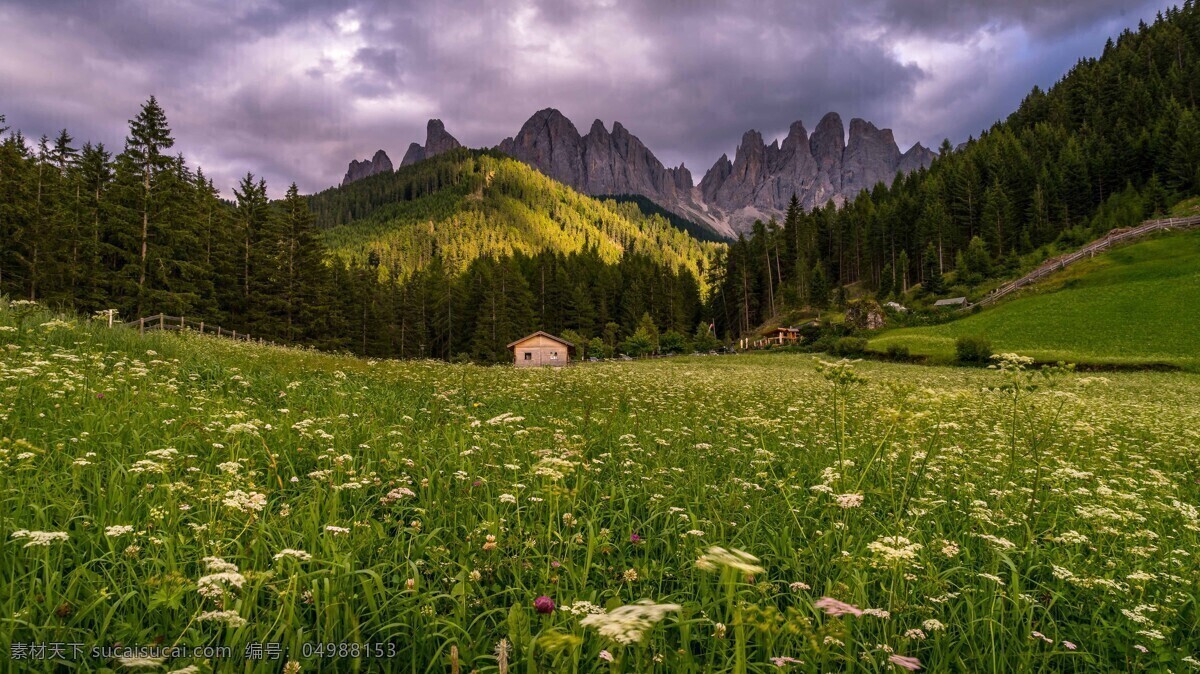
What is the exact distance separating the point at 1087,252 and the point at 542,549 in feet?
296

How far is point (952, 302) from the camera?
71.8 meters

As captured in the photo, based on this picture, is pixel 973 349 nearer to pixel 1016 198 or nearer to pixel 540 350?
pixel 540 350

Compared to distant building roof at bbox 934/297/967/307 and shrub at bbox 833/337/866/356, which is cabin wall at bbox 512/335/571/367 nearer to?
shrub at bbox 833/337/866/356

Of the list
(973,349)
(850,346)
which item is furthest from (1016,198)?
(973,349)

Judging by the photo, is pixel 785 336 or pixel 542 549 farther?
pixel 785 336

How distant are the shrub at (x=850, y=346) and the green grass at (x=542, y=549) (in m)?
54.5

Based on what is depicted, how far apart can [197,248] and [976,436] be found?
5695 cm

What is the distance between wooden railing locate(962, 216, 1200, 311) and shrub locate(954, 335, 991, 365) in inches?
1051

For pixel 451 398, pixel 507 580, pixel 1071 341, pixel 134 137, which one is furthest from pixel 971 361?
pixel 134 137

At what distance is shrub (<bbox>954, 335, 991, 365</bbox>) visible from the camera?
41531 mm

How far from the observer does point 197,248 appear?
44.9m

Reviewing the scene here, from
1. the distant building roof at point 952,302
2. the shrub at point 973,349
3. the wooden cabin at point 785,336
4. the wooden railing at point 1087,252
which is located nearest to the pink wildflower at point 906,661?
the shrub at point 973,349

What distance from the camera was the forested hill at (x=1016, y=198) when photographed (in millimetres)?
79875

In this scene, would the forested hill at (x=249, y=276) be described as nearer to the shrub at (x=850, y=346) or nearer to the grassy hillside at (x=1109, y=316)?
the shrub at (x=850, y=346)
